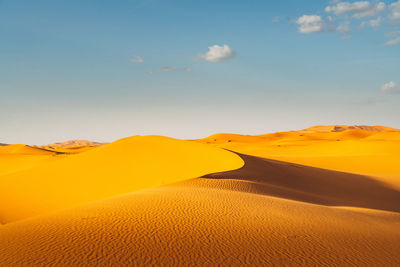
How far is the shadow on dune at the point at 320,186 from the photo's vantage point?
12.9m

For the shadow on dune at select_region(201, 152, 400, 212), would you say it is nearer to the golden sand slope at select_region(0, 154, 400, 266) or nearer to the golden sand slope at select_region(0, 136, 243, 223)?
the golden sand slope at select_region(0, 136, 243, 223)

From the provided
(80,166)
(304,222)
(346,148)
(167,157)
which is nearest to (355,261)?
(304,222)

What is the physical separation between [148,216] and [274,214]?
315 centimetres

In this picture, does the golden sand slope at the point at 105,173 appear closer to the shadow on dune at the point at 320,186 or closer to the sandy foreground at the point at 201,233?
the shadow on dune at the point at 320,186

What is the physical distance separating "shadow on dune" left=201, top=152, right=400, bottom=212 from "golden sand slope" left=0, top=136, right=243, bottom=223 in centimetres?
208

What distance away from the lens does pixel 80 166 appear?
66.7 ft

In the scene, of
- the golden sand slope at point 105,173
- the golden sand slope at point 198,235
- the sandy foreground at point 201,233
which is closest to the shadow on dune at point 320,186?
the sandy foreground at point 201,233

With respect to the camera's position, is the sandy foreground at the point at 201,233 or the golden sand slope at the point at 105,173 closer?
the sandy foreground at the point at 201,233

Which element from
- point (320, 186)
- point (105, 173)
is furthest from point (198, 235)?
point (105, 173)

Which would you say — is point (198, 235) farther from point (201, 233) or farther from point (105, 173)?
point (105, 173)

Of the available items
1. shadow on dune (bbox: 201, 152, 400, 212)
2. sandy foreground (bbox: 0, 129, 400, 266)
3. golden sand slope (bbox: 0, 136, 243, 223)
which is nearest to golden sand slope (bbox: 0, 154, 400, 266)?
sandy foreground (bbox: 0, 129, 400, 266)

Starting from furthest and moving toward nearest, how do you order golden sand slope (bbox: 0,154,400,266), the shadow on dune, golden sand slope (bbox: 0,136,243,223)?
1. golden sand slope (bbox: 0,136,243,223)
2. the shadow on dune
3. golden sand slope (bbox: 0,154,400,266)

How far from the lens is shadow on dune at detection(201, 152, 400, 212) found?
42.4ft

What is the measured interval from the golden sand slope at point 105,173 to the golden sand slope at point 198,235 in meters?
7.97
